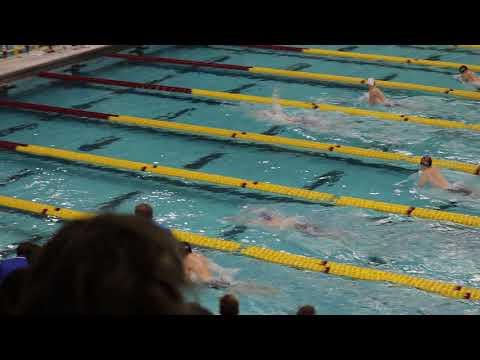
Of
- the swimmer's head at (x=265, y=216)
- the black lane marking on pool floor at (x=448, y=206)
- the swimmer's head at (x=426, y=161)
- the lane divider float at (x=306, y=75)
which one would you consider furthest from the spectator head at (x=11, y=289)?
the lane divider float at (x=306, y=75)

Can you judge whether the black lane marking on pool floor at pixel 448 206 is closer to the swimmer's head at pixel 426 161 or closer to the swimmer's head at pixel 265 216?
the swimmer's head at pixel 426 161

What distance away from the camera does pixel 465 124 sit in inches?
364

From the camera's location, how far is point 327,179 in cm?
780

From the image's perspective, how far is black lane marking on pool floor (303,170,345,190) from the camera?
7617mm

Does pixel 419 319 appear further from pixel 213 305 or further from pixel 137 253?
pixel 213 305

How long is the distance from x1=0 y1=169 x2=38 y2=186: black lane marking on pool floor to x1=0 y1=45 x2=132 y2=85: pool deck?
3287 millimetres

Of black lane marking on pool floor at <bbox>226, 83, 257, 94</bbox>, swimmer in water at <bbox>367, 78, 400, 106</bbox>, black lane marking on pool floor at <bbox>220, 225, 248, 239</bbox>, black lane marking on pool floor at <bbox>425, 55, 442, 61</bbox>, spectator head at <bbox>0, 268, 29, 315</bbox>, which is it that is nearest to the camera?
spectator head at <bbox>0, 268, 29, 315</bbox>

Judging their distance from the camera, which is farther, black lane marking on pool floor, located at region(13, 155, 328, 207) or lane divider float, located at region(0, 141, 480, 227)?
black lane marking on pool floor, located at region(13, 155, 328, 207)

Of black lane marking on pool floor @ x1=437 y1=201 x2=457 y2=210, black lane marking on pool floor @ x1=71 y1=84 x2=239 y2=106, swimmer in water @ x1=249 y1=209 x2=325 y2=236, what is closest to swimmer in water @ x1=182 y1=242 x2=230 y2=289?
swimmer in water @ x1=249 y1=209 x2=325 y2=236

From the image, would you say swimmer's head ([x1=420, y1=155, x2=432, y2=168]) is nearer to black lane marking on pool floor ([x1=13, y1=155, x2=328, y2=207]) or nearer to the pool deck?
black lane marking on pool floor ([x1=13, y1=155, x2=328, y2=207])

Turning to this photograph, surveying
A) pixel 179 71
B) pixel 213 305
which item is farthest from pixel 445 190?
pixel 179 71
